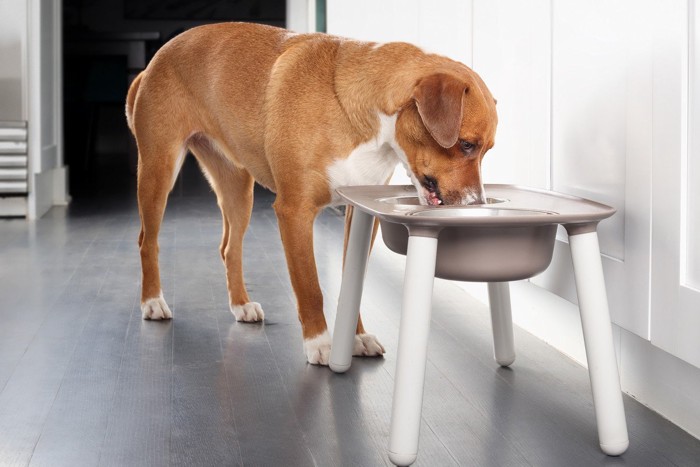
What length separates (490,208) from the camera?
1.60m

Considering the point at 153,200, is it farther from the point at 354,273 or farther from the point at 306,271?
the point at 354,273

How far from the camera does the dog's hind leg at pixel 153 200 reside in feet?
8.03

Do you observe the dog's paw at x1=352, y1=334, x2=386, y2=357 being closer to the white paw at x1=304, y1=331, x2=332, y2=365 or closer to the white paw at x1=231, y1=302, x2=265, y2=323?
the white paw at x1=304, y1=331, x2=332, y2=365

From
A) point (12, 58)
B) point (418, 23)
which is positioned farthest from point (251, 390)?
point (12, 58)

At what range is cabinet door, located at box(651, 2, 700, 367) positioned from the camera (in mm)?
1445

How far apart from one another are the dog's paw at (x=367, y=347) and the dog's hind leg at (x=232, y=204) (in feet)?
1.60

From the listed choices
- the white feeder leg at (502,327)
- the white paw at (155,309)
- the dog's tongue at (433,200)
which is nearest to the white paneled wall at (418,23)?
the dog's tongue at (433,200)

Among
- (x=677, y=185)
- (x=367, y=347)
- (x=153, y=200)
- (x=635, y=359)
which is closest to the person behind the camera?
(x=677, y=185)

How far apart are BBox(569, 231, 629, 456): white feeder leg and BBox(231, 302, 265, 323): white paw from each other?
1.25 meters

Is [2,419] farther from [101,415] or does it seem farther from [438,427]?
[438,427]

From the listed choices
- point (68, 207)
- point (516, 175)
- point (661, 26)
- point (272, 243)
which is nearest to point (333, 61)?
point (516, 175)

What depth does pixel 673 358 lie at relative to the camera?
164 centimetres

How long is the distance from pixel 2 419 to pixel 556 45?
142 centimetres

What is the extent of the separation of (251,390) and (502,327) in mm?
585
